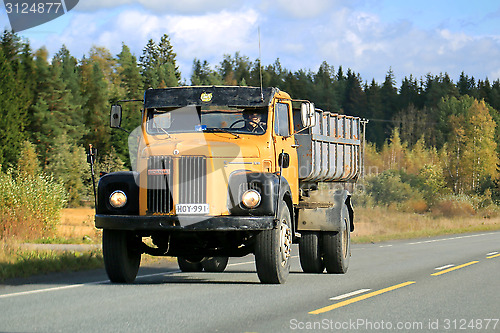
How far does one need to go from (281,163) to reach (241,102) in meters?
1.50

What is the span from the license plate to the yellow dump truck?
0.01 meters

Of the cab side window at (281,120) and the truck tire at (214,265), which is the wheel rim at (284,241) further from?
the truck tire at (214,265)

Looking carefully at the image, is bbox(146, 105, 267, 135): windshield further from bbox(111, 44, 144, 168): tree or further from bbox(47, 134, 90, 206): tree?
bbox(111, 44, 144, 168): tree

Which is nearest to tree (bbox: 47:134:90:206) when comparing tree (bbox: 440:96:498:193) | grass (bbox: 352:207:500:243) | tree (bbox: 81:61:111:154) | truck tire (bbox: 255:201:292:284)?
tree (bbox: 81:61:111:154)

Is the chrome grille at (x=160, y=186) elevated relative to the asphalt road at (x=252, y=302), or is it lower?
elevated

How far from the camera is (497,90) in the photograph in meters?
174

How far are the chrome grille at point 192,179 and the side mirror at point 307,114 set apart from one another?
6.20ft

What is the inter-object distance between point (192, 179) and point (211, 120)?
1600 millimetres

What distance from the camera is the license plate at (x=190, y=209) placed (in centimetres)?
1144

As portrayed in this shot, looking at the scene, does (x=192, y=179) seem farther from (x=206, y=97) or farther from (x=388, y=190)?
(x=388, y=190)

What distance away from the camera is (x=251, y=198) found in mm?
11430

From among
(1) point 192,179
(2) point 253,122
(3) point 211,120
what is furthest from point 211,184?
(2) point 253,122

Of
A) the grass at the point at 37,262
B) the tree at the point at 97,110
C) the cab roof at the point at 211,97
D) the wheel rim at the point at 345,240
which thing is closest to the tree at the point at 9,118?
the tree at the point at 97,110

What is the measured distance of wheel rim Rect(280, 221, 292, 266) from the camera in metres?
11.9
